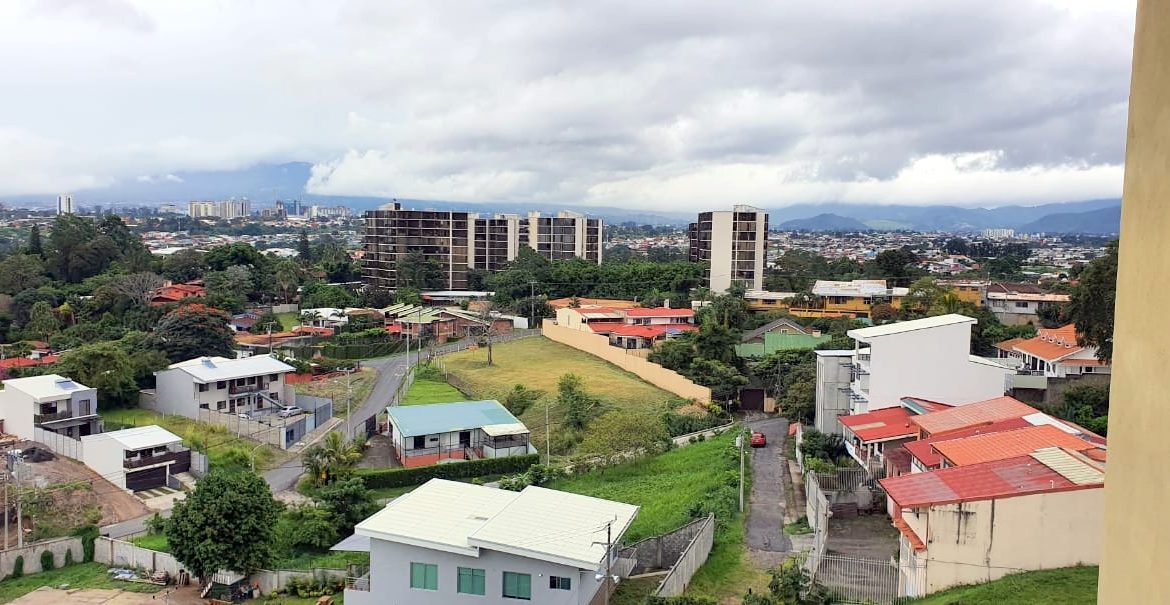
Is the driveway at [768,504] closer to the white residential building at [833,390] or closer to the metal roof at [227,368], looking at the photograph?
the white residential building at [833,390]

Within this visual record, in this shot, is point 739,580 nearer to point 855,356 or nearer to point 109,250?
point 855,356

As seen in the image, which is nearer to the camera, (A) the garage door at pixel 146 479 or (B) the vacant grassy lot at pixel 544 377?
(A) the garage door at pixel 146 479

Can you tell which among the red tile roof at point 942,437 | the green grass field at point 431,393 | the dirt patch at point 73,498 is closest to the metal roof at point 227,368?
the green grass field at point 431,393

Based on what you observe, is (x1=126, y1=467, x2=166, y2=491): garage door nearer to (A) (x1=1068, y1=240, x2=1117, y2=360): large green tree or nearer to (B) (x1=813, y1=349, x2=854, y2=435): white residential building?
(B) (x1=813, y1=349, x2=854, y2=435): white residential building

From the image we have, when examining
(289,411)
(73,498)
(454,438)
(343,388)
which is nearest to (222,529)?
(73,498)

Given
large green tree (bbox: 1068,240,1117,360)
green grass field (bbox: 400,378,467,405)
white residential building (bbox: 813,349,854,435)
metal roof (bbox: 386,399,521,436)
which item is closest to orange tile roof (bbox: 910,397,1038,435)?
white residential building (bbox: 813,349,854,435)

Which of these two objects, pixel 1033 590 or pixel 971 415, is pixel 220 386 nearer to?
pixel 971 415
